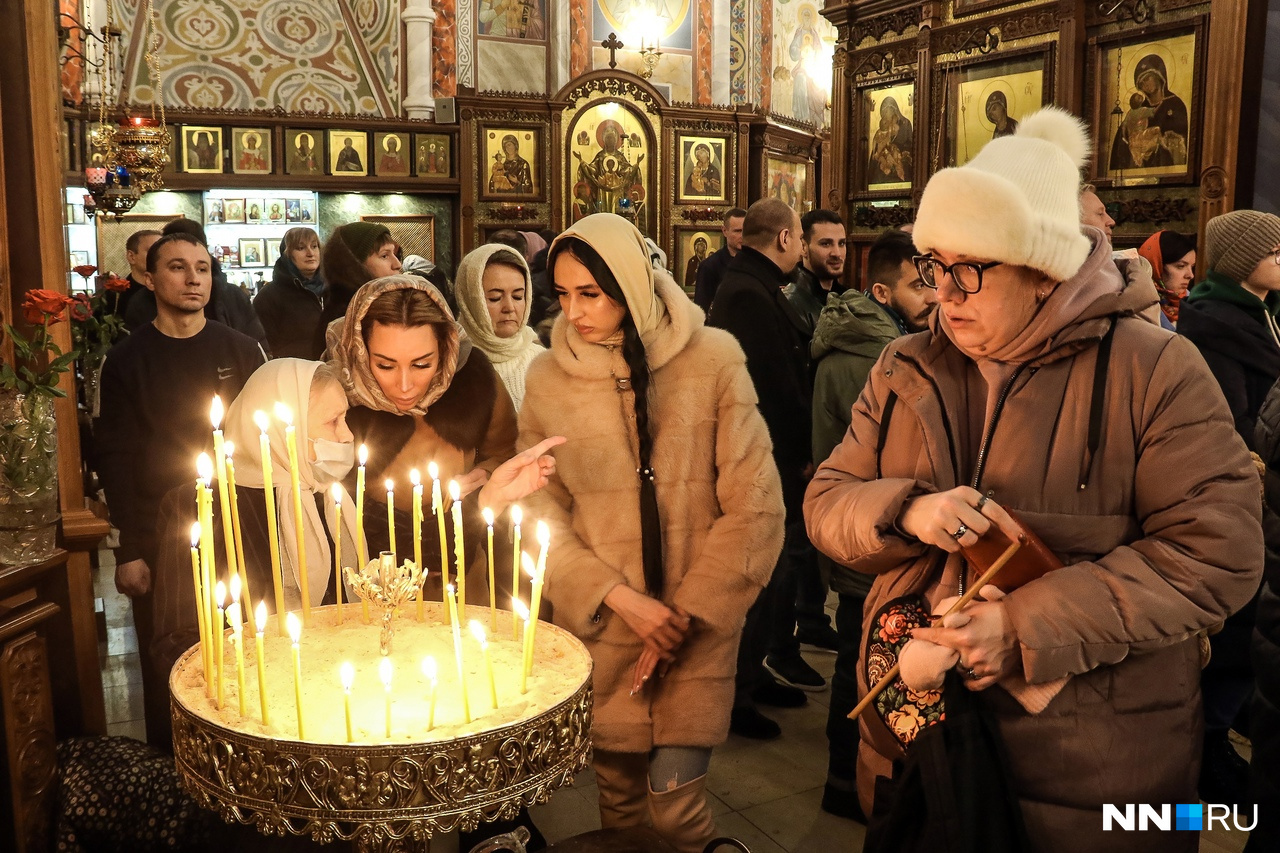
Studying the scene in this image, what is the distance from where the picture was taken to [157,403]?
12.2ft

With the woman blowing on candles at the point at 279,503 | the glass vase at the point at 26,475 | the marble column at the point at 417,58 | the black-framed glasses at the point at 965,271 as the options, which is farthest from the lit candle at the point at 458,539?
the marble column at the point at 417,58

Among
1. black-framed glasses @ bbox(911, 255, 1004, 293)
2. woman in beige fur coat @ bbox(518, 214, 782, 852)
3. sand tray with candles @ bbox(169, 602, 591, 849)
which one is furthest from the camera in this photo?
woman in beige fur coat @ bbox(518, 214, 782, 852)

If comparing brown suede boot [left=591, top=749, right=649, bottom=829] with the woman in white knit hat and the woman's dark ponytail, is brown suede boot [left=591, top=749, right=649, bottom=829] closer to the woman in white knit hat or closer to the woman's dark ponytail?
the woman's dark ponytail

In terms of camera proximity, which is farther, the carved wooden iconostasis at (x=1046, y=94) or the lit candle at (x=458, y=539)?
the carved wooden iconostasis at (x=1046, y=94)

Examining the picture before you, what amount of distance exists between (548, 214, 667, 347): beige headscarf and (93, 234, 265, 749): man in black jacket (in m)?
1.67

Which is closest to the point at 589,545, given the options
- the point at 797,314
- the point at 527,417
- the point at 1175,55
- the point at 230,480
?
the point at 527,417

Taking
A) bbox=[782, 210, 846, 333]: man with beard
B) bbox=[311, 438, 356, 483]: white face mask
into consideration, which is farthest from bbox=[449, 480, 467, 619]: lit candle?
bbox=[782, 210, 846, 333]: man with beard

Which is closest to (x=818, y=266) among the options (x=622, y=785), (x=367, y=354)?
(x=367, y=354)

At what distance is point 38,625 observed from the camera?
9.62 feet

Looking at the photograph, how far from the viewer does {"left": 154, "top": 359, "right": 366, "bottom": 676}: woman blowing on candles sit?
2.44 m

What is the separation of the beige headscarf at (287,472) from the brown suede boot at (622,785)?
2.52ft

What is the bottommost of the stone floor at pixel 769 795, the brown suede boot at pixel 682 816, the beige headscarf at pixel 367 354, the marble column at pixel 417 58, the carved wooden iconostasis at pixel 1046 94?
the stone floor at pixel 769 795

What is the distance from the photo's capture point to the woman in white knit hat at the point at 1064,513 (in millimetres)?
1698

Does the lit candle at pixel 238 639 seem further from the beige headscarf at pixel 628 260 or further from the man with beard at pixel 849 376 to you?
the man with beard at pixel 849 376
